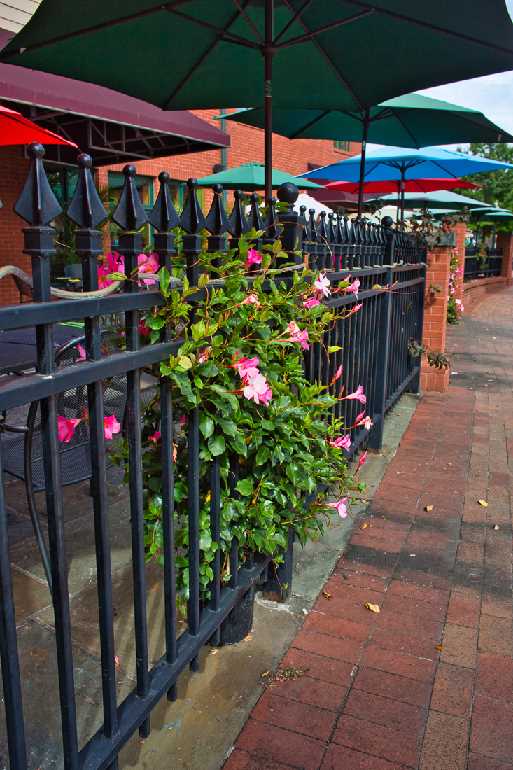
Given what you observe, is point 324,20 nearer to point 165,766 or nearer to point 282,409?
point 282,409

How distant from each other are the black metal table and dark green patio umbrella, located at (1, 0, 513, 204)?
138 cm

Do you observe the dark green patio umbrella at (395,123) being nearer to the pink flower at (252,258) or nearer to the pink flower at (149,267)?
the pink flower at (252,258)

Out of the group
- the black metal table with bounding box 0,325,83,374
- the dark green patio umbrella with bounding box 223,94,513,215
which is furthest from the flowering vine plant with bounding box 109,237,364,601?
the dark green patio umbrella with bounding box 223,94,513,215

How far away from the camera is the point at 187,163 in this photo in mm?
12469

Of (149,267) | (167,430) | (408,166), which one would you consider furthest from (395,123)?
(167,430)

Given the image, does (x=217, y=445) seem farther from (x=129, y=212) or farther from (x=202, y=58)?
(x=202, y=58)

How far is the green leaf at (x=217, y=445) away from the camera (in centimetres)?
199

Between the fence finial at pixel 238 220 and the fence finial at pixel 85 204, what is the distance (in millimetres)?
730

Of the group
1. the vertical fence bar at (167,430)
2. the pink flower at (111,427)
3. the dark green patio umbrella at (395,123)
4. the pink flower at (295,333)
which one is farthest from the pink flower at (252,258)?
the dark green patio umbrella at (395,123)

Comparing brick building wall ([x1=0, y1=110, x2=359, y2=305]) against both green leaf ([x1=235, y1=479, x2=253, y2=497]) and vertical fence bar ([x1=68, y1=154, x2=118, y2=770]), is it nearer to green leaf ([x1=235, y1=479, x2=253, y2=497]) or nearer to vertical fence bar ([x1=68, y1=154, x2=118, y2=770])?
green leaf ([x1=235, y1=479, x2=253, y2=497])

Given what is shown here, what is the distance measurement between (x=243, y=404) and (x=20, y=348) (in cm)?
195

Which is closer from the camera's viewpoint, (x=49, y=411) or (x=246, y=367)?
(x=49, y=411)

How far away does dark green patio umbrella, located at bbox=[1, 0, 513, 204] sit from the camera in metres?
3.21

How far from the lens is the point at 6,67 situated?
5742 millimetres
